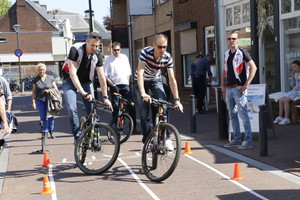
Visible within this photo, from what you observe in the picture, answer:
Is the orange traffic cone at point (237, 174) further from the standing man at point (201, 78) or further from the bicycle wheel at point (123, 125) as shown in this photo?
the standing man at point (201, 78)

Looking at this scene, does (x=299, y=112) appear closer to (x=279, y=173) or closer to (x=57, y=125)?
(x=279, y=173)

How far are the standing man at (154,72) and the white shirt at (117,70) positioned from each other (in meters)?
3.31

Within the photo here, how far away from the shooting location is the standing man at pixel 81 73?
7.25 metres

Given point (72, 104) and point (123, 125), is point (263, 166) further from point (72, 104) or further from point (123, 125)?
point (123, 125)

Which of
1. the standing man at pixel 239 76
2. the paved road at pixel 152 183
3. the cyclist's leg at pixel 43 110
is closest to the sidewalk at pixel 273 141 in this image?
the paved road at pixel 152 183

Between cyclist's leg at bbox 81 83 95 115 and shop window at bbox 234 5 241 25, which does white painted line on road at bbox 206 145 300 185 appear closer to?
cyclist's leg at bbox 81 83 95 115

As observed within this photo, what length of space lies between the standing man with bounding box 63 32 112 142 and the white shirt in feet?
10.1

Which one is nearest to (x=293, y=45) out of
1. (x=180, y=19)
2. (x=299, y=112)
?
(x=299, y=112)

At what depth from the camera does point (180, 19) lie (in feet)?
68.8

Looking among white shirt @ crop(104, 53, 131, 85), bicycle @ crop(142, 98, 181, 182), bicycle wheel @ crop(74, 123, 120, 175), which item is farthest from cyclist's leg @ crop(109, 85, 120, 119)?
bicycle @ crop(142, 98, 181, 182)

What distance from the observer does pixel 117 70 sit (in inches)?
433

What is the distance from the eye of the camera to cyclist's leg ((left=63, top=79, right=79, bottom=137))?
753 centimetres

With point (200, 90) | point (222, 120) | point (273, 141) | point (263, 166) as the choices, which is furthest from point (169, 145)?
point (200, 90)

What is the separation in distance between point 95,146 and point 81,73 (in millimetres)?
1178
